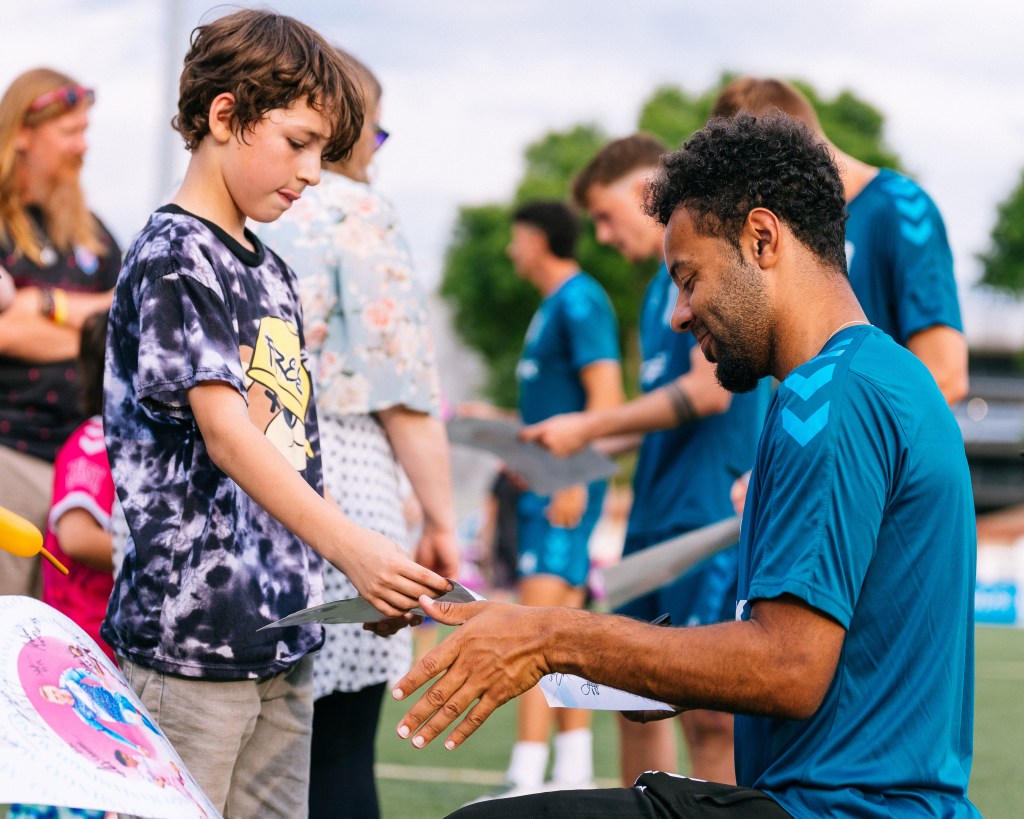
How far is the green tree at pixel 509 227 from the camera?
1905 inches

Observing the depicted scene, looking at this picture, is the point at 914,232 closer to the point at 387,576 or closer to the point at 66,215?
the point at 387,576

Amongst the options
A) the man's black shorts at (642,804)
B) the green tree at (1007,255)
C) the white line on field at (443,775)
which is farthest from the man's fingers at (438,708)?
the green tree at (1007,255)

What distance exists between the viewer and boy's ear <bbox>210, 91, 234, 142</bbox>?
239cm

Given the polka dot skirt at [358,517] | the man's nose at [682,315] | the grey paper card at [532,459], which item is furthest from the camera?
the grey paper card at [532,459]

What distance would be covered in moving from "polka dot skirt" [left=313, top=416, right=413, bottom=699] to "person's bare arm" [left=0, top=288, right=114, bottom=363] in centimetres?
115

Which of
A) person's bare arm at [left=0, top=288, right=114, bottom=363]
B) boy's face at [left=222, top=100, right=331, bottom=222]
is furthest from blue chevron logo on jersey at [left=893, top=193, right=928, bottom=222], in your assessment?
person's bare arm at [left=0, top=288, right=114, bottom=363]

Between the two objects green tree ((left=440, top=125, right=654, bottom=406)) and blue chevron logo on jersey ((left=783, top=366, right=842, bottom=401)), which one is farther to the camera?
green tree ((left=440, top=125, right=654, bottom=406))

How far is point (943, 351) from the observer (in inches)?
139

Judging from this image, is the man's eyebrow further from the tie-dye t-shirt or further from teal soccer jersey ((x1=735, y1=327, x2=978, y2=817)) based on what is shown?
the tie-dye t-shirt

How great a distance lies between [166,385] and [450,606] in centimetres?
63

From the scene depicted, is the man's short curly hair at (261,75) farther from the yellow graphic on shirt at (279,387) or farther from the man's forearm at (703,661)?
the man's forearm at (703,661)

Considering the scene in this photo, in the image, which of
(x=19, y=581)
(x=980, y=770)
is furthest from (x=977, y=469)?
(x=19, y=581)

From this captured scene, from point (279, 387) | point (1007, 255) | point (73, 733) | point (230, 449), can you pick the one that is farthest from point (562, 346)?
point (1007, 255)
